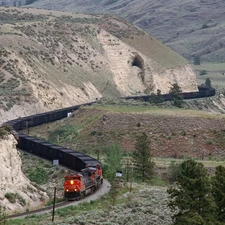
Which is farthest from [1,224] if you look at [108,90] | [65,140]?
[108,90]

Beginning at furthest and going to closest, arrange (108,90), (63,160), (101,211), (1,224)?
(108,90), (63,160), (101,211), (1,224)

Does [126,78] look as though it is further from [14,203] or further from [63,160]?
[14,203]

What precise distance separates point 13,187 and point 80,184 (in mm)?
3855

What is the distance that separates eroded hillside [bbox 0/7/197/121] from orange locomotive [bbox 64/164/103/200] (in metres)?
37.4

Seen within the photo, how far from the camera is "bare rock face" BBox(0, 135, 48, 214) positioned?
127ft

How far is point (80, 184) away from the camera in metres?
41.8

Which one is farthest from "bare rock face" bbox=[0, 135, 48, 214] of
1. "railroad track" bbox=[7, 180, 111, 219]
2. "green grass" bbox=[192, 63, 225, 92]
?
"green grass" bbox=[192, 63, 225, 92]

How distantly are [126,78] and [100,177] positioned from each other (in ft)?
252

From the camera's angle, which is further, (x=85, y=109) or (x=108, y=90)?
(x=108, y=90)

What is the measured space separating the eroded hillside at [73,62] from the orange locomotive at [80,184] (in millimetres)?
37439

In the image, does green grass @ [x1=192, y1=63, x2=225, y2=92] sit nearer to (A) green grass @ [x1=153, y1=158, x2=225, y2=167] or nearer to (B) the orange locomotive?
(A) green grass @ [x1=153, y1=158, x2=225, y2=167]

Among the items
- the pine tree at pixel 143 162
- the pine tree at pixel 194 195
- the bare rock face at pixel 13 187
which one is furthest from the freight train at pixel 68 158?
the pine tree at pixel 194 195

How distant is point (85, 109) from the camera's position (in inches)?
3349

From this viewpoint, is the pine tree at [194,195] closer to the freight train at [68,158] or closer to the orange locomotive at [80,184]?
the orange locomotive at [80,184]
